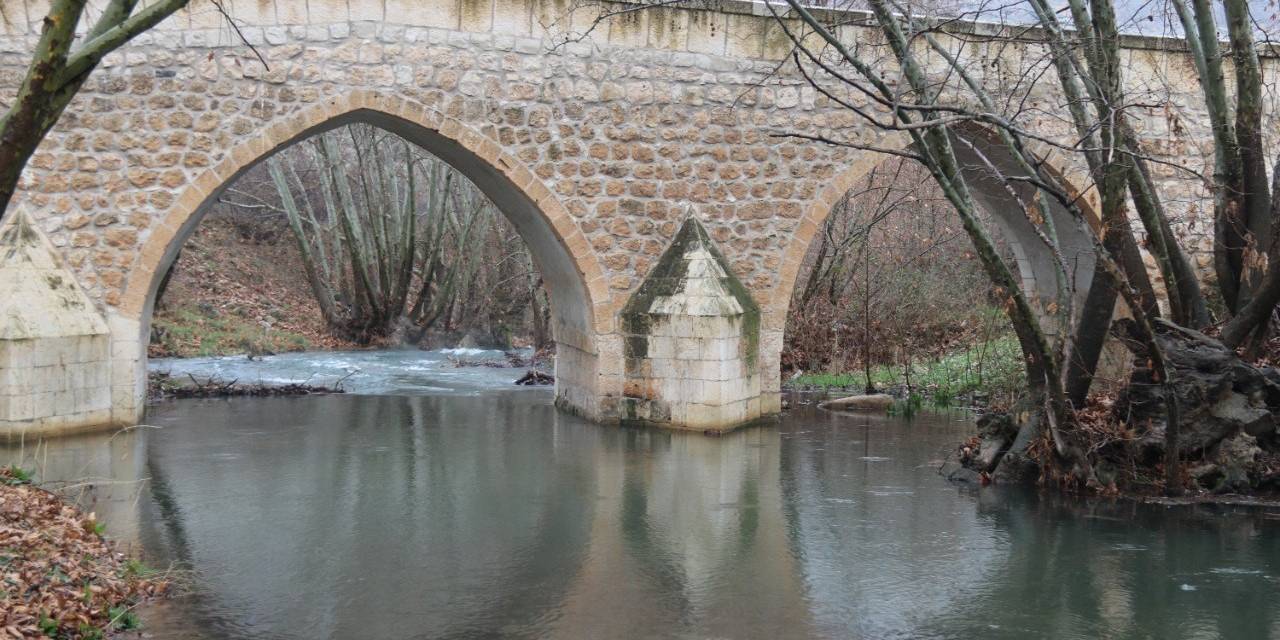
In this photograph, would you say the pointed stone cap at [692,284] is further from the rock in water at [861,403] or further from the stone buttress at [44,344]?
the stone buttress at [44,344]

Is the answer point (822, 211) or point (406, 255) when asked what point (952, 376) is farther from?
point (406, 255)

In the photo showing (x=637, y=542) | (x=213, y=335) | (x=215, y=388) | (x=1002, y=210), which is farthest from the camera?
(x=213, y=335)

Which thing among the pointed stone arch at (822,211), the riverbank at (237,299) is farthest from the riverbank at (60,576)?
the riverbank at (237,299)

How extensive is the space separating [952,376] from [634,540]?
26.0 ft

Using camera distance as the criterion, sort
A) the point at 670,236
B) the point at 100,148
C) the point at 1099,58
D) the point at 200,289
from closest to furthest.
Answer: the point at 1099,58, the point at 100,148, the point at 670,236, the point at 200,289

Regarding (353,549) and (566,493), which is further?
(566,493)

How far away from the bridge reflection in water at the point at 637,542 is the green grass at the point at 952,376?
93.6 inches

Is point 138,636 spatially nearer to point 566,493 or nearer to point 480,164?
point 566,493

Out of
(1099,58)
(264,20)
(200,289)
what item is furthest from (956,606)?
(200,289)

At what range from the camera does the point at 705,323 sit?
32.9ft

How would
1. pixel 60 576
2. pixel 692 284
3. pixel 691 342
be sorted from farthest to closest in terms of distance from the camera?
pixel 692 284
pixel 691 342
pixel 60 576

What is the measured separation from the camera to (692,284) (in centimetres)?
1026

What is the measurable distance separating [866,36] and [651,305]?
3.31 meters

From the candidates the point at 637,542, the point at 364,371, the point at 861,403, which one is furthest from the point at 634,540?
the point at 364,371
